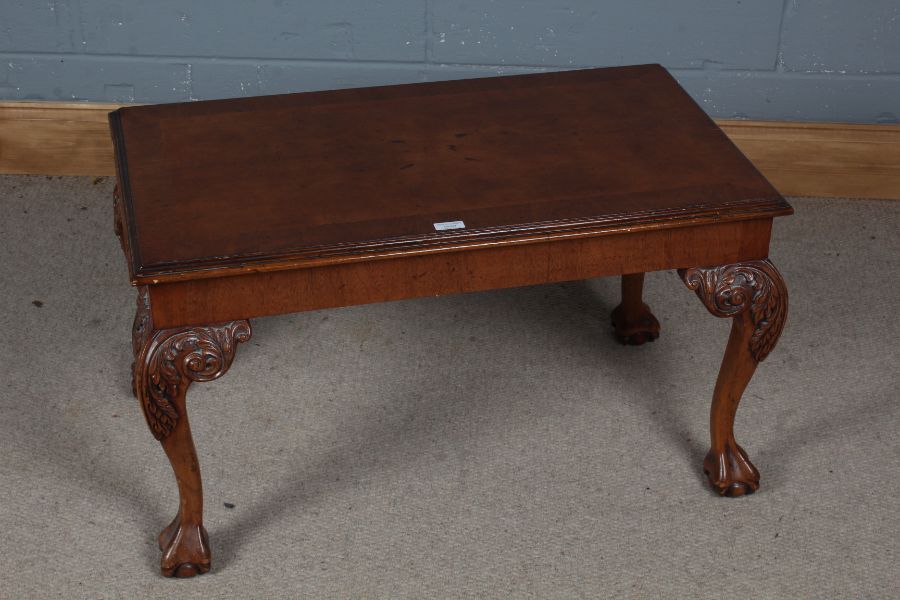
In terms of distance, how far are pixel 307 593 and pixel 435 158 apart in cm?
87

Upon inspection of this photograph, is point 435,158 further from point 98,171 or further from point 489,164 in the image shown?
point 98,171

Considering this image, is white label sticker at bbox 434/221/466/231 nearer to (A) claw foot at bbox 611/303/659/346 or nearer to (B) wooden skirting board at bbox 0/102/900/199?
(A) claw foot at bbox 611/303/659/346

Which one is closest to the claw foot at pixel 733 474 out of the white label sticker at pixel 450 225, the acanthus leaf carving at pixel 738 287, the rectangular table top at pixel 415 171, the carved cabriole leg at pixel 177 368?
the acanthus leaf carving at pixel 738 287

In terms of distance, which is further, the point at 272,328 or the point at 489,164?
the point at 272,328

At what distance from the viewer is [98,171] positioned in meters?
3.63

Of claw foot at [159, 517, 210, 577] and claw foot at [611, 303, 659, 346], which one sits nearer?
claw foot at [159, 517, 210, 577]

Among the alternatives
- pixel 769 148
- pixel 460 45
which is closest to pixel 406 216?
pixel 460 45

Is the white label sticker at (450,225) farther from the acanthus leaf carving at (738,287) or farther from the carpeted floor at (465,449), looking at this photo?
the carpeted floor at (465,449)

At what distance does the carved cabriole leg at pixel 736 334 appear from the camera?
7.12 feet

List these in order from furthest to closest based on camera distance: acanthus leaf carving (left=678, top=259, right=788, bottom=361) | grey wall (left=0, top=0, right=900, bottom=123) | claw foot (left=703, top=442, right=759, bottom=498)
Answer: grey wall (left=0, top=0, right=900, bottom=123), claw foot (left=703, top=442, right=759, bottom=498), acanthus leaf carving (left=678, top=259, right=788, bottom=361)

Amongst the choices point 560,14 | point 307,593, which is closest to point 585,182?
point 307,593

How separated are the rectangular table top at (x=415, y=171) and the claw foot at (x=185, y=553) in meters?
0.56

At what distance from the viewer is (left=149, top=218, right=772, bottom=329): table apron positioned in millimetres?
2000

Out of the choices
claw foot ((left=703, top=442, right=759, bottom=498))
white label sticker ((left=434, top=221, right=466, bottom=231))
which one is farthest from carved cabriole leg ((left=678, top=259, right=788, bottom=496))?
white label sticker ((left=434, top=221, right=466, bottom=231))
